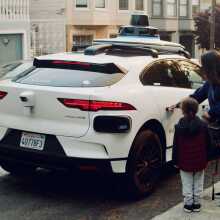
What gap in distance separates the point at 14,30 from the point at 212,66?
18546 millimetres

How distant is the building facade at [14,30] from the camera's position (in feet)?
74.5

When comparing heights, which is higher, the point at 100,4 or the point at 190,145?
the point at 100,4

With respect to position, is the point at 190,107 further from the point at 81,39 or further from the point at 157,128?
the point at 81,39

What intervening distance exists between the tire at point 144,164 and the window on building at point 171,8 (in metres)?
30.3

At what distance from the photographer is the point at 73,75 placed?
6.04 m

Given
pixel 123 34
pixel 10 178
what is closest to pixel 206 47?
pixel 123 34

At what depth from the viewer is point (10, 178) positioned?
22.7 feet

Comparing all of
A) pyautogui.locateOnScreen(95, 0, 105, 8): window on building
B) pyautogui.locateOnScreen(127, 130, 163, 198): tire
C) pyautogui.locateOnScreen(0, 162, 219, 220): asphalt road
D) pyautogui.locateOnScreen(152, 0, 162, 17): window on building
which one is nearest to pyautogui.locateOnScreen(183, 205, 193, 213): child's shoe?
pyautogui.locateOnScreen(0, 162, 219, 220): asphalt road

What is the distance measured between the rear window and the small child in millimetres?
960

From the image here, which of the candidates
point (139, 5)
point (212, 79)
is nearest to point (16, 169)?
point (212, 79)

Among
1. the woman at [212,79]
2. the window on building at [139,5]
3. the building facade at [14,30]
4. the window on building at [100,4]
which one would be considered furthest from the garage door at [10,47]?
the woman at [212,79]

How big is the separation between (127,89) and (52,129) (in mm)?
868

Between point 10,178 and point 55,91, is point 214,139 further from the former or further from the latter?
point 10,178

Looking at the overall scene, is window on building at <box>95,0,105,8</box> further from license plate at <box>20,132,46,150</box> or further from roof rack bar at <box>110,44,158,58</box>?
license plate at <box>20,132,46,150</box>
